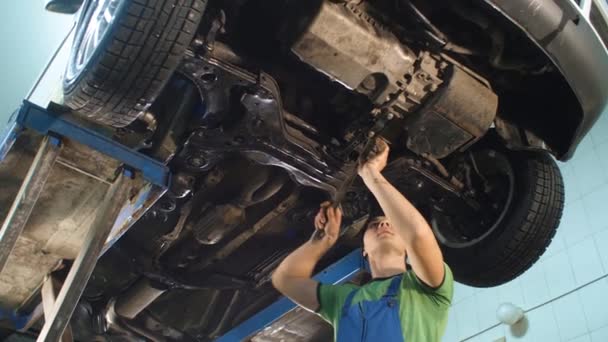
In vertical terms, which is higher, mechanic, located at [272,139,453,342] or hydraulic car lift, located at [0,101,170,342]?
mechanic, located at [272,139,453,342]

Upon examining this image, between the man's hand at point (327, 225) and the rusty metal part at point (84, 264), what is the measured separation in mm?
710

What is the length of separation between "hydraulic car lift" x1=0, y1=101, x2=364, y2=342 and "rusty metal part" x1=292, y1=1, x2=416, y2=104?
2.45 ft

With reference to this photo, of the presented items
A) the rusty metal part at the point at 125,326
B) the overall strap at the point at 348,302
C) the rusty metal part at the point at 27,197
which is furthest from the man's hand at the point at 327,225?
the rusty metal part at the point at 125,326

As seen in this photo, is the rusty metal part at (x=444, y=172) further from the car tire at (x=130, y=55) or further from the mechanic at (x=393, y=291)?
the car tire at (x=130, y=55)

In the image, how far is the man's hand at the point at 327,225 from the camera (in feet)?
6.29

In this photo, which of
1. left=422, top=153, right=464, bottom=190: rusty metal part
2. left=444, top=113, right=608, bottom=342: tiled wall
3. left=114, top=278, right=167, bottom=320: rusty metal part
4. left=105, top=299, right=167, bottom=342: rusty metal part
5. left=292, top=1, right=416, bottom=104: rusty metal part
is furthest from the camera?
left=444, top=113, right=608, bottom=342: tiled wall

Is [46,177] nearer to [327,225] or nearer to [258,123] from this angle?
[258,123]

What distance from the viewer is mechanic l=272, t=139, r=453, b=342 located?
53.7 inches

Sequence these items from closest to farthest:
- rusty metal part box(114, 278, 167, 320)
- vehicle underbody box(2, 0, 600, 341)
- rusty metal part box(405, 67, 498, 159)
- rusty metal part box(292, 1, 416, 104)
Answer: rusty metal part box(292, 1, 416, 104) → vehicle underbody box(2, 0, 600, 341) → rusty metal part box(405, 67, 498, 159) → rusty metal part box(114, 278, 167, 320)

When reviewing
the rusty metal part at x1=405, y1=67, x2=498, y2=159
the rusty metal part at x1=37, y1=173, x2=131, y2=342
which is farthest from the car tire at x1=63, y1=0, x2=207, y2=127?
the rusty metal part at x1=405, y1=67, x2=498, y2=159

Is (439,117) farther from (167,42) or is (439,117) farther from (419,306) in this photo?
(167,42)

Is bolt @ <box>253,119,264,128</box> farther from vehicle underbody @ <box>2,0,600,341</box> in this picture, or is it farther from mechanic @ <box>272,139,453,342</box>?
mechanic @ <box>272,139,453,342</box>

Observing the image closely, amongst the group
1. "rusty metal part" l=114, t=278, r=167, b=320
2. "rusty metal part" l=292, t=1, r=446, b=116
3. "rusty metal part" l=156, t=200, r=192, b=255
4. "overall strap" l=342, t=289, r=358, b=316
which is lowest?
"rusty metal part" l=114, t=278, r=167, b=320

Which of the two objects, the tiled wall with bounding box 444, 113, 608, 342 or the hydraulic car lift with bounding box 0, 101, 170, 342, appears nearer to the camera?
the hydraulic car lift with bounding box 0, 101, 170, 342
